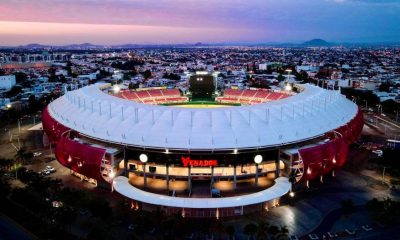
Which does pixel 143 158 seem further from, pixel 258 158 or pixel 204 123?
pixel 258 158

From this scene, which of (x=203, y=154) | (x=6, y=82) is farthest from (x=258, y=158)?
(x=6, y=82)

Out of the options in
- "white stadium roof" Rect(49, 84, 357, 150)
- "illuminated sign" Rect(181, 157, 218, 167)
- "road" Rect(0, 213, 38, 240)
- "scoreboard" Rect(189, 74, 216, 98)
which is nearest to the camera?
"road" Rect(0, 213, 38, 240)

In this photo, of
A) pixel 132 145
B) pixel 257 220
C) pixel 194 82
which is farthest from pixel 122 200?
pixel 194 82

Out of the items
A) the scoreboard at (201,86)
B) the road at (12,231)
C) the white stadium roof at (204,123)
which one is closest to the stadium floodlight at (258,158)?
the white stadium roof at (204,123)

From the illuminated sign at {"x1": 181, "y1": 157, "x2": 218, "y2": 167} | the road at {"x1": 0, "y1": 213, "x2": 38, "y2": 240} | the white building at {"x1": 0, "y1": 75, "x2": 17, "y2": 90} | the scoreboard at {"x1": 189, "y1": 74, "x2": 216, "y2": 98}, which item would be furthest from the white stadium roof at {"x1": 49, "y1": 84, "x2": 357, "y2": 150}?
the white building at {"x1": 0, "y1": 75, "x2": 17, "y2": 90}

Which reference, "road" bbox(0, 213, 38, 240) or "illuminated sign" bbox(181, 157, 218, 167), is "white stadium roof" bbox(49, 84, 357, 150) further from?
"road" bbox(0, 213, 38, 240)

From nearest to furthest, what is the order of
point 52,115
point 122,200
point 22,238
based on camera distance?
point 22,238, point 122,200, point 52,115

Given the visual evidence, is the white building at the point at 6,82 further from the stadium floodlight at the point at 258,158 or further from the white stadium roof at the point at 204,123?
the stadium floodlight at the point at 258,158

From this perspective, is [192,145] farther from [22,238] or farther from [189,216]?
[22,238]
